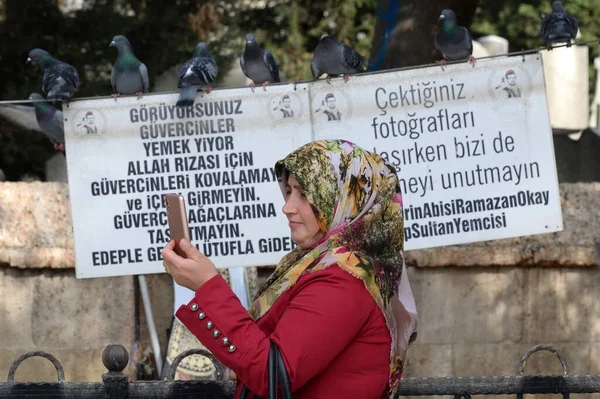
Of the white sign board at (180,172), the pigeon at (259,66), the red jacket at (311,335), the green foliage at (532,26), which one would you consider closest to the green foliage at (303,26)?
the green foliage at (532,26)

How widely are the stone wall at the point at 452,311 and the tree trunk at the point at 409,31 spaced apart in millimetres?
1513

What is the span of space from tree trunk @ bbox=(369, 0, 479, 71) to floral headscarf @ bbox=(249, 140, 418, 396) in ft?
15.6

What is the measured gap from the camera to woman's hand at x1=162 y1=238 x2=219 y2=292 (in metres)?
2.63

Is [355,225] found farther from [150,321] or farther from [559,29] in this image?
[150,321]

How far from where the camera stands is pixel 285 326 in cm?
254

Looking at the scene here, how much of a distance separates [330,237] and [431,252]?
402 centimetres

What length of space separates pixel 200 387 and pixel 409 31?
13.8 feet

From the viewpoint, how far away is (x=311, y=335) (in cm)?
252

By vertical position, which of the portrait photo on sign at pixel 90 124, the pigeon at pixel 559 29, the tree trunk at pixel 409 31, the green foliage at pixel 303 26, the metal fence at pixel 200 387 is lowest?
the metal fence at pixel 200 387

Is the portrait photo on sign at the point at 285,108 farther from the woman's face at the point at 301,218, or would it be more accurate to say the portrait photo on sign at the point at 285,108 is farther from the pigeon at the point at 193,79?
the woman's face at the point at 301,218

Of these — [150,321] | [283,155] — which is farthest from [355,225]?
[150,321]

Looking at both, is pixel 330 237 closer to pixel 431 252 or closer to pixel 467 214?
pixel 467 214

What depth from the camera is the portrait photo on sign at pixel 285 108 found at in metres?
5.25

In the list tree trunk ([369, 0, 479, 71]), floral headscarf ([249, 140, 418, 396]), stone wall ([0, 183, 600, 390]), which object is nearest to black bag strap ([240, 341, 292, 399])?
floral headscarf ([249, 140, 418, 396])
